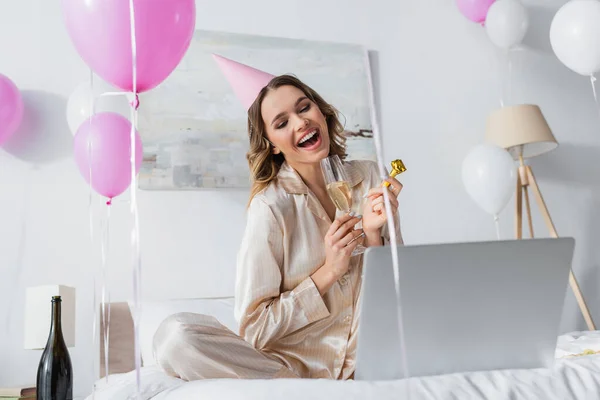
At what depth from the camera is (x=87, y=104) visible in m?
2.57

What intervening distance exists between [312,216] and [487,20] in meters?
1.95

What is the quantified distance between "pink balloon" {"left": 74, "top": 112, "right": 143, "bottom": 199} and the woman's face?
2.09ft

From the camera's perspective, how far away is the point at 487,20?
3.33m

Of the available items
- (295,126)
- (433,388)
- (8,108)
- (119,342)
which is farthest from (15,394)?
(433,388)

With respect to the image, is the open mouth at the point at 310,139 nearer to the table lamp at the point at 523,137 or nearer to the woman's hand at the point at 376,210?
the woman's hand at the point at 376,210

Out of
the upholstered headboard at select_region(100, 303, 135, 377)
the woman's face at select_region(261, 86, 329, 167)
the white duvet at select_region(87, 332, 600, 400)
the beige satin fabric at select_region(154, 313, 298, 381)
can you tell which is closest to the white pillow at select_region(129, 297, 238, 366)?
the upholstered headboard at select_region(100, 303, 135, 377)

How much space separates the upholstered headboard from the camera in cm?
268

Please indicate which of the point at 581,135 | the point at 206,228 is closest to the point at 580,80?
the point at 581,135

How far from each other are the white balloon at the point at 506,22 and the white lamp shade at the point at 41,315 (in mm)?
2184

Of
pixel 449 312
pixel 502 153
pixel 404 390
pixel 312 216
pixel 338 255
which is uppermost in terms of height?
pixel 502 153

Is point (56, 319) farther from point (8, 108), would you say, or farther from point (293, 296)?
point (293, 296)

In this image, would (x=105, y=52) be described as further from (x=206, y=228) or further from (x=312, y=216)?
(x=206, y=228)

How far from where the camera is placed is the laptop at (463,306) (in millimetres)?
1109

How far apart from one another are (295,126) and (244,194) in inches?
45.4
